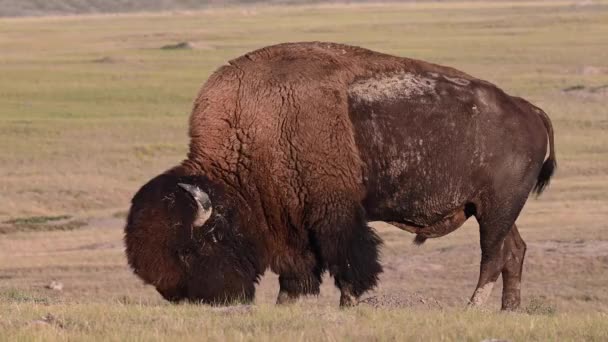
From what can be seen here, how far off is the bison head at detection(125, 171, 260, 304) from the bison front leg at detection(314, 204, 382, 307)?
0.58 m

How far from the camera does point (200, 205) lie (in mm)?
9531

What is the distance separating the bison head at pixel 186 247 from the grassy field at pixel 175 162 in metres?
0.28

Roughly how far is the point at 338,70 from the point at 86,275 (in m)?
9.26

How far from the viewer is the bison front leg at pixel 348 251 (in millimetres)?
9852

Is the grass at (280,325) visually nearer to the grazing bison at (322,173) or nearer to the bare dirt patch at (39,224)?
the grazing bison at (322,173)

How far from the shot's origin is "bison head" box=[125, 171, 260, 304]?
31.1 feet

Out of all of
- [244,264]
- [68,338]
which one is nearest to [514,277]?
[244,264]

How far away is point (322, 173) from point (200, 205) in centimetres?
96

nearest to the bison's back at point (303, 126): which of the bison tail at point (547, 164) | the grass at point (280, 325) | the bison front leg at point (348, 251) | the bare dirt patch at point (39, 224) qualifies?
the bison front leg at point (348, 251)

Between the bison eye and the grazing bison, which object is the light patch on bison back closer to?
the grazing bison

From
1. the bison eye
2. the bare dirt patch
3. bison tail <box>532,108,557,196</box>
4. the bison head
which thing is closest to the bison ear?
the bison head

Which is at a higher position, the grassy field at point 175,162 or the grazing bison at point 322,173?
the grazing bison at point 322,173

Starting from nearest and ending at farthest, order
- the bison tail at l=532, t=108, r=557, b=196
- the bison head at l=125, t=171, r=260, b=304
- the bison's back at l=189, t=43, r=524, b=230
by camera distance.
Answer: the bison head at l=125, t=171, r=260, b=304, the bison's back at l=189, t=43, r=524, b=230, the bison tail at l=532, t=108, r=557, b=196

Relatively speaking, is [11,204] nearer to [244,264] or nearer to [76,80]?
[244,264]
